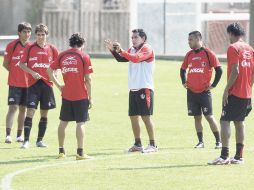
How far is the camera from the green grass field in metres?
12.8

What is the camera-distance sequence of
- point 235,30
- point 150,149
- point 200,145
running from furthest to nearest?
point 200,145 < point 150,149 < point 235,30

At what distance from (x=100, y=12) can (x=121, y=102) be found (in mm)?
23963

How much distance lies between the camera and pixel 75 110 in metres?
15.2

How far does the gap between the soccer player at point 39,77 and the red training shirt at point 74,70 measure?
5.07 ft

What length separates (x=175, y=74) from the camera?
1428 inches

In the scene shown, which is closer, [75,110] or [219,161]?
[219,161]

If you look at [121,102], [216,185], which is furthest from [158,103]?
[216,185]

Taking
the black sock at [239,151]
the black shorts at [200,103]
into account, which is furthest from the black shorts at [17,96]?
the black sock at [239,151]

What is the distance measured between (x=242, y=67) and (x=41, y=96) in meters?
4.09

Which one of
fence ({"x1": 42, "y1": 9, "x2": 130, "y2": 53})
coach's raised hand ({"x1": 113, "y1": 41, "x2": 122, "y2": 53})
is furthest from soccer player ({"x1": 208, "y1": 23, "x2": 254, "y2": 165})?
fence ({"x1": 42, "y1": 9, "x2": 130, "y2": 53})

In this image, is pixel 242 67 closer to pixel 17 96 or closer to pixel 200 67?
pixel 200 67

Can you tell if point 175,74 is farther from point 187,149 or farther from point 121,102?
point 187,149

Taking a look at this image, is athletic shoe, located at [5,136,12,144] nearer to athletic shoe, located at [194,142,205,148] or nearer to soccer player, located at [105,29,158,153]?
soccer player, located at [105,29,158,153]

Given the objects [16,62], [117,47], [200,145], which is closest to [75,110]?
[117,47]
